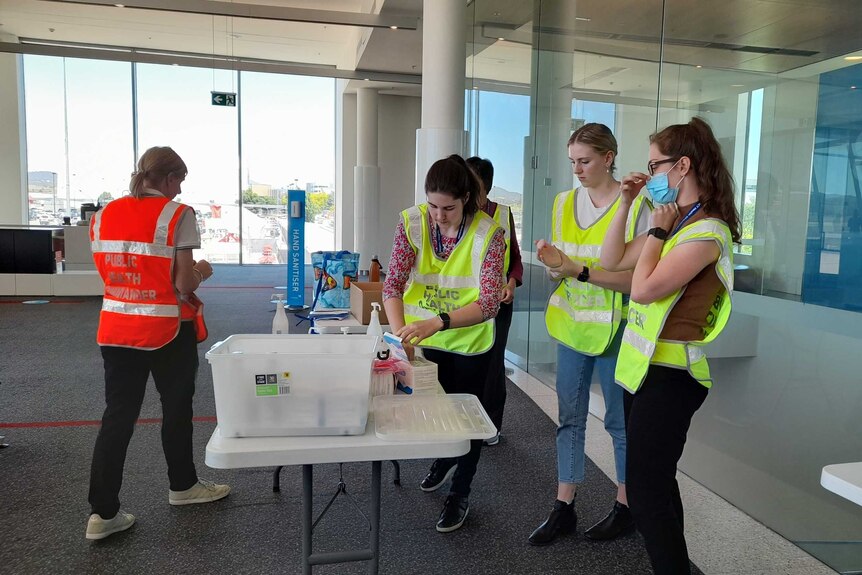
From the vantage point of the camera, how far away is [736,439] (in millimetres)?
3121

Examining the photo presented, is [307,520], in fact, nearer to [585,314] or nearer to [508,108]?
[585,314]

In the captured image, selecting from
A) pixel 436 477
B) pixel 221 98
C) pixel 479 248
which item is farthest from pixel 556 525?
pixel 221 98

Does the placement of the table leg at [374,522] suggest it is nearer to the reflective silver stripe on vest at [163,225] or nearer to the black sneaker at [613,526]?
the black sneaker at [613,526]

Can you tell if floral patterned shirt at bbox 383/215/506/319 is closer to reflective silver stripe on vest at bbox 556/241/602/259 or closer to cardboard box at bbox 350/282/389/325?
reflective silver stripe on vest at bbox 556/241/602/259

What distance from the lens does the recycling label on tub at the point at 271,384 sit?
134 centimetres

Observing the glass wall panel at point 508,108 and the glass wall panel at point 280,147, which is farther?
the glass wall panel at point 280,147

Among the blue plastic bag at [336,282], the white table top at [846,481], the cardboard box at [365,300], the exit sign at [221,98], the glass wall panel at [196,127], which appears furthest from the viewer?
the glass wall panel at [196,127]

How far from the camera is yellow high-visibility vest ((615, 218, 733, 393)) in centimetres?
156

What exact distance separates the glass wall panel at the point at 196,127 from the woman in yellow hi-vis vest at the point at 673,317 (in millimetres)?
12336

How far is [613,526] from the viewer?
7.89 ft

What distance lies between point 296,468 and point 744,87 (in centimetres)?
284

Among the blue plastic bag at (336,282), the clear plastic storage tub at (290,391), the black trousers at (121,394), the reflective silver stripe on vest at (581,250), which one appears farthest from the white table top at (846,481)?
the blue plastic bag at (336,282)

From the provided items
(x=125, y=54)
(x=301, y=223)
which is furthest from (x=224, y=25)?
(x=301, y=223)

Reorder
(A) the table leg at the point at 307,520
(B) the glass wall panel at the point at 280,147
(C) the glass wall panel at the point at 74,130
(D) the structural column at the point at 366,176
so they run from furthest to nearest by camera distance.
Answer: (B) the glass wall panel at the point at 280,147
(C) the glass wall panel at the point at 74,130
(D) the structural column at the point at 366,176
(A) the table leg at the point at 307,520
